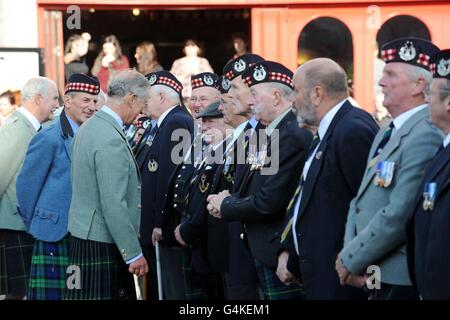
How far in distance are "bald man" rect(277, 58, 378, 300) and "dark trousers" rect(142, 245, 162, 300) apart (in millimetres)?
2913

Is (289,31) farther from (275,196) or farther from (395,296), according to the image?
(395,296)

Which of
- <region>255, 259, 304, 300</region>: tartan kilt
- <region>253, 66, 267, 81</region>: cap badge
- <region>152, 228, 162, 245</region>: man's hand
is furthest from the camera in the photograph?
<region>152, 228, 162, 245</region>: man's hand

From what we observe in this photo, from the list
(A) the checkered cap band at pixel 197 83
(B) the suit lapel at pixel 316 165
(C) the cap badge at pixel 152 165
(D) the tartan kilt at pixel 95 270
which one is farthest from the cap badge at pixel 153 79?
(B) the suit lapel at pixel 316 165

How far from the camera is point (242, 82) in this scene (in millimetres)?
7477

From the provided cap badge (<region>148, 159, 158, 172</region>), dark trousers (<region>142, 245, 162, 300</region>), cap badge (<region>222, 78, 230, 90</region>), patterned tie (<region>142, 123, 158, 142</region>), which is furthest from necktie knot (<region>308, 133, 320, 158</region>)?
patterned tie (<region>142, 123, 158, 142</region>)

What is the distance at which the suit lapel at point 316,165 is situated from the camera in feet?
19.9

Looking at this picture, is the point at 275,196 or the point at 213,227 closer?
the point at 275,196

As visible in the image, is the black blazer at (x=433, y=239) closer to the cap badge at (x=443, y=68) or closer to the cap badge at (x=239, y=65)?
the cap badge at (x=443, y=68)

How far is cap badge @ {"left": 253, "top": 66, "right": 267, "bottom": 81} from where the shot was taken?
7082 mm

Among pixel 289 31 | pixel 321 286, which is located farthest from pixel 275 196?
pixel 289 31

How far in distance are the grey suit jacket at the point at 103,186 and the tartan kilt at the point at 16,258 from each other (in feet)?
4.84

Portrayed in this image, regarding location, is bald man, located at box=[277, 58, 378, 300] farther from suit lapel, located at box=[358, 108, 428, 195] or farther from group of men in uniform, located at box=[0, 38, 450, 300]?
suit lapel, located at box=[358, 108, 428, 195]

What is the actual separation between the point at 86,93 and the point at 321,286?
309 centimetres

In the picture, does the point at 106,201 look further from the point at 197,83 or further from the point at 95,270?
the point at 197,83
